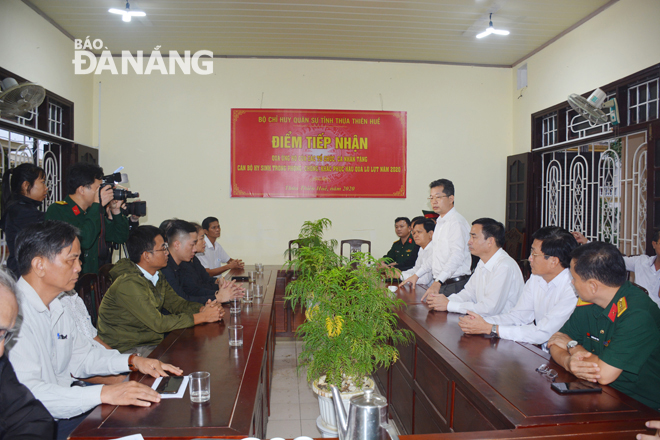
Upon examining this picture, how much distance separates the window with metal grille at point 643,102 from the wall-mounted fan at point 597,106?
14 cm

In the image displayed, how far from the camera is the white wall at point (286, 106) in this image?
5730mm

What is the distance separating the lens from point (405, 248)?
204 inches

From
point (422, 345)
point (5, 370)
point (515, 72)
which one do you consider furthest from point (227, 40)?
point (5, 370)

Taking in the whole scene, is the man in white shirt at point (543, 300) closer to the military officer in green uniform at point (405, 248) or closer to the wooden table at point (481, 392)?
the wooden table at point (481, 392)

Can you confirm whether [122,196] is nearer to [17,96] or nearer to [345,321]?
[17,96]

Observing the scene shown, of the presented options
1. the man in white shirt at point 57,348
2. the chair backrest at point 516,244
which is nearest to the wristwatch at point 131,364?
the man in white shirt at point 57,348

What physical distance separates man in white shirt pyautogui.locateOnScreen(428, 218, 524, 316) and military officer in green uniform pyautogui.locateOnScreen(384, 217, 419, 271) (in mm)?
2410

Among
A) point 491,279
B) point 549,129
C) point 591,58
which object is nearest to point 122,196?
point 491,279

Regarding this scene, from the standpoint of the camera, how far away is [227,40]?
17.1 ft

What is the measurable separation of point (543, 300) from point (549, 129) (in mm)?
3921

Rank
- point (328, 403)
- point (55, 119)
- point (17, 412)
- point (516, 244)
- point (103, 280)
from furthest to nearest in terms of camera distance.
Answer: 1. point (516, 244)
2. point (55, 119)
3. point (103, 280)
4. point (328, 403)
5. point (17, 412)

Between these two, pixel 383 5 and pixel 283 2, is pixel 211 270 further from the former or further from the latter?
pixel 383 5

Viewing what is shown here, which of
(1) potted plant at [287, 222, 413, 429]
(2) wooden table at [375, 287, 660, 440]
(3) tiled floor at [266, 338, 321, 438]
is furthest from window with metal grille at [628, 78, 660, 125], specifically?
(3) tiled floor at [266, 338, 321, 438]

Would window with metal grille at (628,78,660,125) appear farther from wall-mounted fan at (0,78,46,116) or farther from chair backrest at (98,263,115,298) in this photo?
wall-mounted fan at (0,78,46,116)
